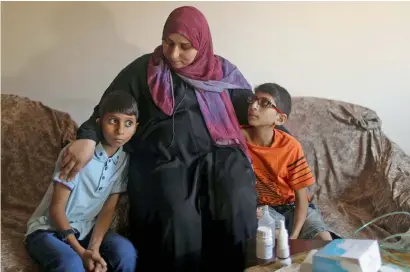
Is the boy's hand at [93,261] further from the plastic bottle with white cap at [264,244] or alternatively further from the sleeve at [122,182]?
the plastic bottle with white cap at [264,244]

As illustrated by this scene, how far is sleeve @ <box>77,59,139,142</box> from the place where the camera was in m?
1.50

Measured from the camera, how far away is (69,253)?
52.2 inches

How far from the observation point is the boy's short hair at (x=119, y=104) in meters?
1.48

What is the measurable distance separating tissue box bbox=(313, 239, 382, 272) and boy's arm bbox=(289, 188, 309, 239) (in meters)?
0.50

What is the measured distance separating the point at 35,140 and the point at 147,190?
57 cm

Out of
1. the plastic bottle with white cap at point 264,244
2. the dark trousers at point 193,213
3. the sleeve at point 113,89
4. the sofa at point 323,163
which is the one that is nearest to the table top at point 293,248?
the plastic bottle with white cap at point 264,244

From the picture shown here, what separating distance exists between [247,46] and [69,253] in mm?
1207

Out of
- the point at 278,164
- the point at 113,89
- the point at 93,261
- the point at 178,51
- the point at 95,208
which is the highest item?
the point at 178,51

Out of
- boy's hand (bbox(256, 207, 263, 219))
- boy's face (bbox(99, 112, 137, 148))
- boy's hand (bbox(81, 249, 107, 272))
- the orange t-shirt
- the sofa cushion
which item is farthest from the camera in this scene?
the sofa cushion

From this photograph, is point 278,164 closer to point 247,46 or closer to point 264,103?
point 264,103

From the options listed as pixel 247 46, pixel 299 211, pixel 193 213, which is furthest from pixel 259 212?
pixel 247 46

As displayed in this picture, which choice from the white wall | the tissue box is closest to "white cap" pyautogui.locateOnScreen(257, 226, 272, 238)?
the tissue box

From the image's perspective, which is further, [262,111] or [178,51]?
[262,111]

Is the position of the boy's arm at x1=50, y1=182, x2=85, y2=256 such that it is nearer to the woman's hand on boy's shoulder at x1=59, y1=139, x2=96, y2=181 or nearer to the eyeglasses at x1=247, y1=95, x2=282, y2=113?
the woman's hand on boy's shoulder at x1=59, y1=139, x2=96, y2=181
